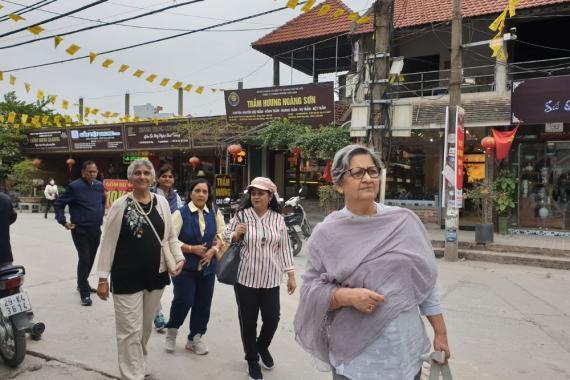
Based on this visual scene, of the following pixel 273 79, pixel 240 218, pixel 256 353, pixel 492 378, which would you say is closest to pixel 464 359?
pixel 492 378

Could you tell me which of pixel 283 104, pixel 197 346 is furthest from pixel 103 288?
pixel 283 104

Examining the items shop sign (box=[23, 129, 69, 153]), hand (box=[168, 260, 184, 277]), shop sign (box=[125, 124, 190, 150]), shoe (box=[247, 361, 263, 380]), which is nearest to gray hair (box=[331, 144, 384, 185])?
hand (box=[168, 260, 184, 277])

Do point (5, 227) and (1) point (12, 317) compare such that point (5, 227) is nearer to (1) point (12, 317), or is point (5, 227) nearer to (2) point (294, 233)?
(1) point (12, 317)

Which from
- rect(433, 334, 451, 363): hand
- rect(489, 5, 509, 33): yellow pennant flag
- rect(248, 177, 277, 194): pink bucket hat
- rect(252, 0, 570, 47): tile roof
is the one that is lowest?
rect(433, 334, 451, 363): hand

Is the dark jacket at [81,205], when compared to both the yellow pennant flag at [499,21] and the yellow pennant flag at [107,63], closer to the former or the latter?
the yellow pennant flag at [107,63]

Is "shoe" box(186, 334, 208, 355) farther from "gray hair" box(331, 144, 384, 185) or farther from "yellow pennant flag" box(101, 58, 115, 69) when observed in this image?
"yellow pennant flag" box(101, 58, 115, 69)

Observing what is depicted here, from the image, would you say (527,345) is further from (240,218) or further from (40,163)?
(40,163)

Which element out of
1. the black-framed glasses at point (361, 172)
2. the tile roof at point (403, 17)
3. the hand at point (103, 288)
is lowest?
the hand at point (103, 288)

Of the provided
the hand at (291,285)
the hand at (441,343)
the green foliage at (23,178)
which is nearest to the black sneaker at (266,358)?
the hand at (291,285)

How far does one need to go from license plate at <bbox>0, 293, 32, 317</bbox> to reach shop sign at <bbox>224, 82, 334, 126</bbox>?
36.8ft

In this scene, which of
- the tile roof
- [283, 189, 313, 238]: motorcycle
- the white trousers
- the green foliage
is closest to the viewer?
the white trousers

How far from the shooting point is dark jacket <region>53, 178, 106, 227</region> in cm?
544

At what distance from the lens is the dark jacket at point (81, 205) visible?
17.9 ft

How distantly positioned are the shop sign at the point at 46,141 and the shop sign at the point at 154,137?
437 centimetres
